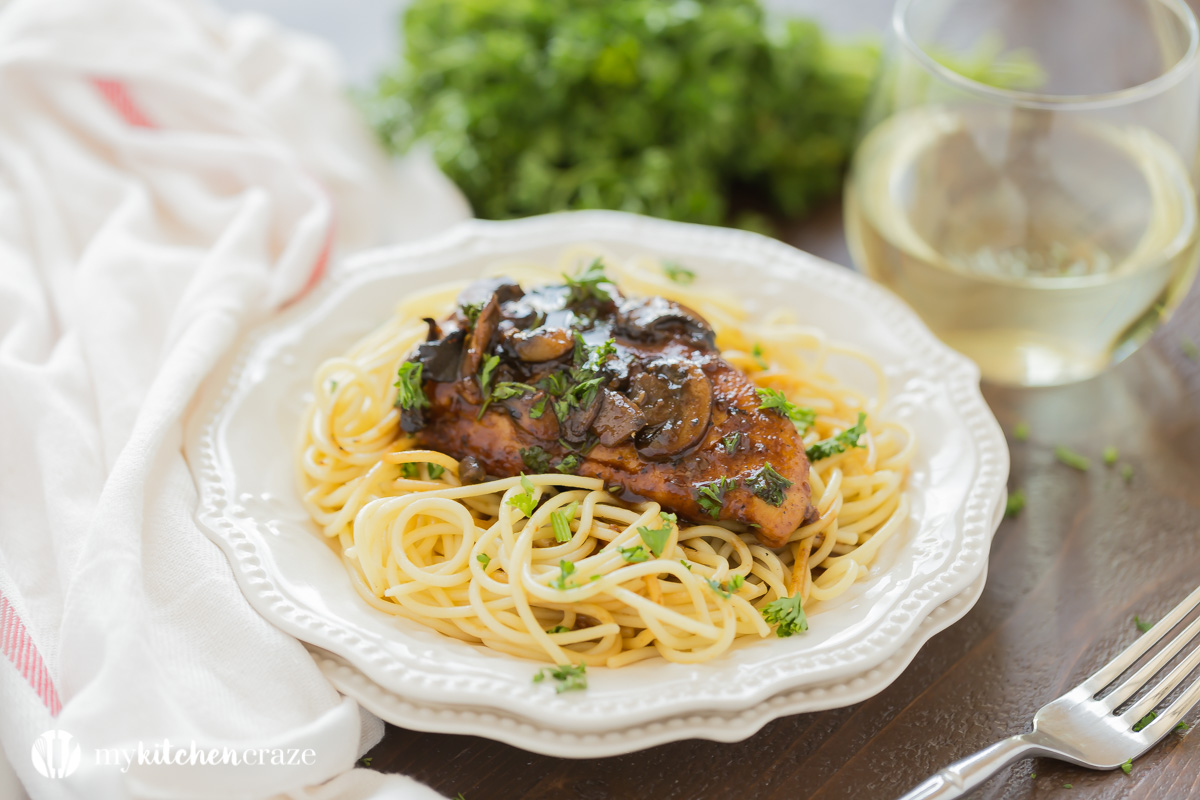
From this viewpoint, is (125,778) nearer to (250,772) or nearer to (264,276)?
(250,772)

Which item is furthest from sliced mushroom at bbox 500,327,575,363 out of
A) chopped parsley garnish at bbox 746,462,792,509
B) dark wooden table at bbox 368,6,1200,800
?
dark wooden table at bbox 368,6,1200,800

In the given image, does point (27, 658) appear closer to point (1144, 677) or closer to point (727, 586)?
point (727, 586)

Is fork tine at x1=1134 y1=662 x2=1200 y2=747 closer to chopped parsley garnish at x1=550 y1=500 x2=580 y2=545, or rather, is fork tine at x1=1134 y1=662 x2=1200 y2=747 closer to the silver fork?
the silver fork

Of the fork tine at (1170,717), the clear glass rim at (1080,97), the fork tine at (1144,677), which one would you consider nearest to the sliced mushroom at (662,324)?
the clear glass rim at (1080,97)

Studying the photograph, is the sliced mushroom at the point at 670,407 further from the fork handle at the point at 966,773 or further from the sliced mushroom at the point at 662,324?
the fork handle at the point at 966,773

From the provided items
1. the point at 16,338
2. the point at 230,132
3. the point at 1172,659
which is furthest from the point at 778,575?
the point at 230,132

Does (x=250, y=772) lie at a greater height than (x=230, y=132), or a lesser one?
lesser

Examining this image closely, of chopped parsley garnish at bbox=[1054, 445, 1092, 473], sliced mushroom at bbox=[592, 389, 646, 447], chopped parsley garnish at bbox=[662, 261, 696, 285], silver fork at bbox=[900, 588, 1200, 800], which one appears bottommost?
chopped parsley garnish at bbox=[1054, 445, 1092, 473]
